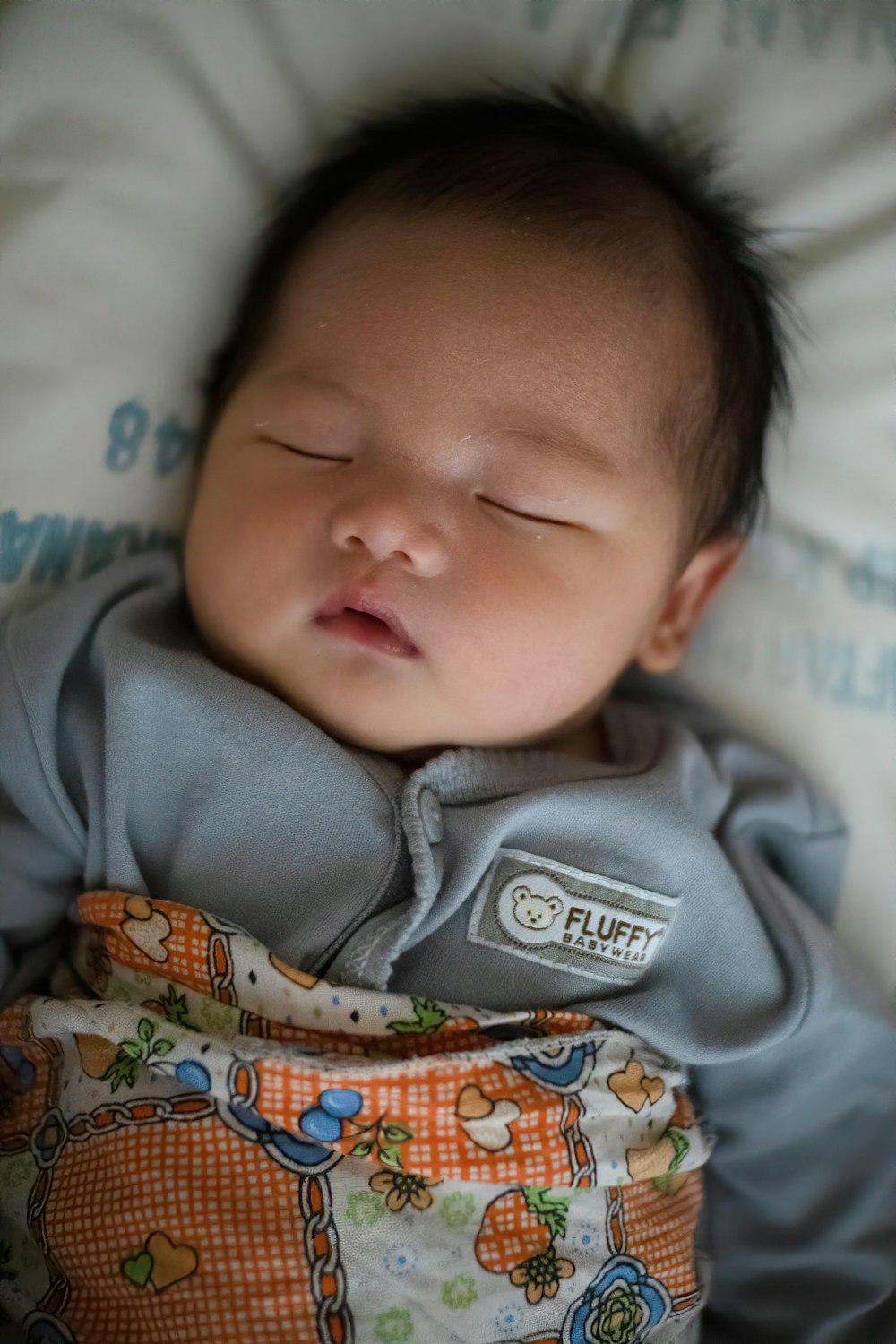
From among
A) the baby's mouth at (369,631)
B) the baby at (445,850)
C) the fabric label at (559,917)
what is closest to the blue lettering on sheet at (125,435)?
the baby at (445,850)

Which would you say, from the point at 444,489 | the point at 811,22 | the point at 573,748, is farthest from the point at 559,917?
the point at 811,22

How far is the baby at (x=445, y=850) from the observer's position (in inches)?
40.6

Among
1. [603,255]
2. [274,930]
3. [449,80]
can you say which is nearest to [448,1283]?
[274,930]

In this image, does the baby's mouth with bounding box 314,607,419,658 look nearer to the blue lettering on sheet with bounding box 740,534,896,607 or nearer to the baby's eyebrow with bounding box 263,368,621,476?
the baby's eyebrow with bounding box 263,368,621,476

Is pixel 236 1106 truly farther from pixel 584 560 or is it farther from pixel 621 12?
pixel 621 12

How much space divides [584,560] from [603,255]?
0.33 m

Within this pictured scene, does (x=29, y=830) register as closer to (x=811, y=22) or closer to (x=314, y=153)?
(x=314, y=153)

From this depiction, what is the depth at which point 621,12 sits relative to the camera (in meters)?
1.41

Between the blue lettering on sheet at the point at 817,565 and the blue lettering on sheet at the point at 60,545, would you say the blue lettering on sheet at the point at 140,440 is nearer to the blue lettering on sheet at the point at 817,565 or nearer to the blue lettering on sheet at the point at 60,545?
the blue lettering on sheet at the point at 60,545

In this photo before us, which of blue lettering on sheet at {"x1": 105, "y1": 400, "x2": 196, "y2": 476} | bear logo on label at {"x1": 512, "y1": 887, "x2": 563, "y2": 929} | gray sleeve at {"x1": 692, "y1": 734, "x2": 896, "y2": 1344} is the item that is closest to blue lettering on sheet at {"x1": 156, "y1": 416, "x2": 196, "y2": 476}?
blue lettering on sheet at {"x1": 105, "y1": 400, "x2": 196, "y2": 476}

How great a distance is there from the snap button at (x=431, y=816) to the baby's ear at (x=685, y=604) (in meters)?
0.38

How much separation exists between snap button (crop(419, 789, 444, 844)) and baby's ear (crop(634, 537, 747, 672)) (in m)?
0.38

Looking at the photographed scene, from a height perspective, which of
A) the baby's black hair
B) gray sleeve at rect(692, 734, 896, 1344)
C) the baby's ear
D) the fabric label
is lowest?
gray sleeve at rect(692, 734, 896, 1344)

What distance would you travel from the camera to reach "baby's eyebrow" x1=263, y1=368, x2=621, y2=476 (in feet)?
3.71
